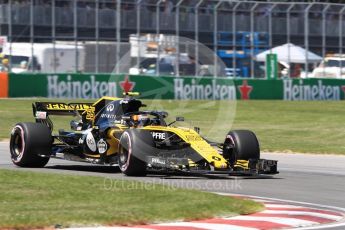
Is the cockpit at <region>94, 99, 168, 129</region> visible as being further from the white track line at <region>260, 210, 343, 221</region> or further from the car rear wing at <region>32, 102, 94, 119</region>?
the white track line at <region>260, 210, 343, 221</region>

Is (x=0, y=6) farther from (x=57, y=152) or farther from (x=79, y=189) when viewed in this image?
(x=79, y=189)

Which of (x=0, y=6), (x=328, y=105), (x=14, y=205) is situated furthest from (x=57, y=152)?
(x=328, y=105)

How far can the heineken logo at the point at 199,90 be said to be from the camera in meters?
41.2

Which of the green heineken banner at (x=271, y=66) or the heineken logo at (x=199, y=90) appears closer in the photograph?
the heineken logo at (x=199, y=90)

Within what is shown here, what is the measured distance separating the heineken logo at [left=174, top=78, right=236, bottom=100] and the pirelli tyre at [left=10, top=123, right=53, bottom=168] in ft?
79.1

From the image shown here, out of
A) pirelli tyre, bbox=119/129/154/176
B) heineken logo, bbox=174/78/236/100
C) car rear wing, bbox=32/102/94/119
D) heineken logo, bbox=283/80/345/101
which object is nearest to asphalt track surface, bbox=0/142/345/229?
pirelli tyre, bbox=119/129/154/176

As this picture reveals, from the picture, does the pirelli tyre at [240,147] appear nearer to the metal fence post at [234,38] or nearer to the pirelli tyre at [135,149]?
the pirelli tyre at [135,149]

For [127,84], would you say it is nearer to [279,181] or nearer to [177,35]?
[177,35]

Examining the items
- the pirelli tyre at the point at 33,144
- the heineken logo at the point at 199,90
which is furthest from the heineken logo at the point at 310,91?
the pirelli tyre at the point at 33,144

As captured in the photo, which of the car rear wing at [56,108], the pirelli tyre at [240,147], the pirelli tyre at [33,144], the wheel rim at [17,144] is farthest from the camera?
the car rear wing at [56,108]

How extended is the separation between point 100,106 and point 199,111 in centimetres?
1956

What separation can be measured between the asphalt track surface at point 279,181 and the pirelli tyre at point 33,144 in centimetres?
25

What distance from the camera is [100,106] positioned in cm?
1738

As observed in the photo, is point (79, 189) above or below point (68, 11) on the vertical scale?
below
